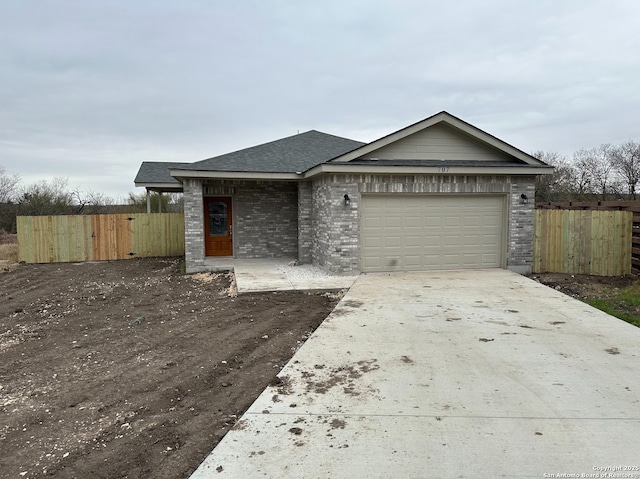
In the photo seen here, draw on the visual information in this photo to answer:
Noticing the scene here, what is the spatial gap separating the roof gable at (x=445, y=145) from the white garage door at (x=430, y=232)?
1.08 metres

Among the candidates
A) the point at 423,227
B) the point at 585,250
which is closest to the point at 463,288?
the point at 423,227

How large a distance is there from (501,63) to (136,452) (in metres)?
14.9

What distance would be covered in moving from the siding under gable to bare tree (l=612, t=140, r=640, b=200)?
21.1 meters

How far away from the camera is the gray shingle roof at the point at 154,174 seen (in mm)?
16672

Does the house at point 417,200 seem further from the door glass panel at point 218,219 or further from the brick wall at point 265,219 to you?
the door glass panel at point 218,219

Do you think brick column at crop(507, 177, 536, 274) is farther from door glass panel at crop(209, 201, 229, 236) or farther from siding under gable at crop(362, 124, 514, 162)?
door glass panel at crop(209, 201, 229, 236)

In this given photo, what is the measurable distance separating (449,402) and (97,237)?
1587cm

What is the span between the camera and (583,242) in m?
11.2

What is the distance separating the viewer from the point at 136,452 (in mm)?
3367

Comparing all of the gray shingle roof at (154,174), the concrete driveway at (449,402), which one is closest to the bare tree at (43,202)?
the gray shingle roof at (154,174)

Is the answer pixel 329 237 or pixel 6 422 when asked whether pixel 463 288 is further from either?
pixel 6 422

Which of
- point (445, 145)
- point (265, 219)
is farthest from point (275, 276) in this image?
point (445, 145)

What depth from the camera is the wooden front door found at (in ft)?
46.2

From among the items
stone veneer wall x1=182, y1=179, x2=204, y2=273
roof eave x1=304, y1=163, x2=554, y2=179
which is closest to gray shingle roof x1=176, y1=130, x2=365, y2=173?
stone veneer wall x1=182, y1=179, x2=204, y2=273
